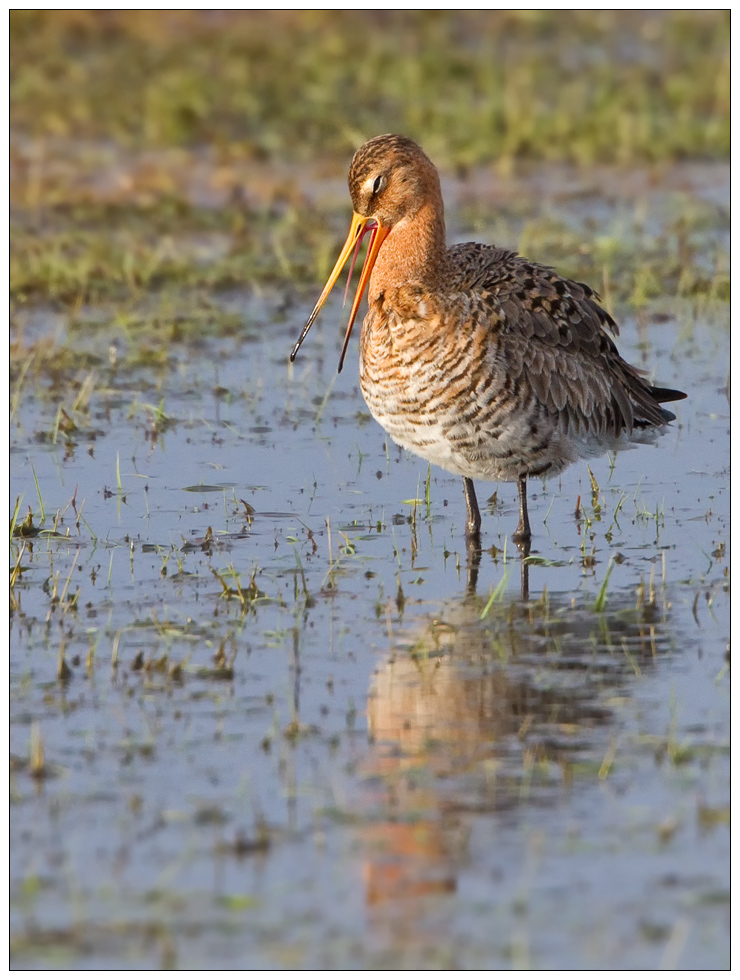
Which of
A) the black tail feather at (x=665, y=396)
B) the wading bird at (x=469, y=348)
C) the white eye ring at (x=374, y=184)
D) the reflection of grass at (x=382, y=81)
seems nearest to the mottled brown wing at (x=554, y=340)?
the wading bird at (x=469, y=348)

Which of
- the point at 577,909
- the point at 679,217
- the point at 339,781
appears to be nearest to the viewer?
the point at 577,909

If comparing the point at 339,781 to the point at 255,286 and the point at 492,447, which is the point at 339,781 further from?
the point at 255,286

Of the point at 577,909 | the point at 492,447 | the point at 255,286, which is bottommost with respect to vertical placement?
the point at 577,909

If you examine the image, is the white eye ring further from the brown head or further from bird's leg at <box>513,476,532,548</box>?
bird's leg at <box>513,476,532,548</box>

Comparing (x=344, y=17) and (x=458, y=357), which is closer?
(x=458, y=357)

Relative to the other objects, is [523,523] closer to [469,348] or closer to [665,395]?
[469,348]

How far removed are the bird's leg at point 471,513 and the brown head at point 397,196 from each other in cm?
89

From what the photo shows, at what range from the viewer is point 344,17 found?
710 inches

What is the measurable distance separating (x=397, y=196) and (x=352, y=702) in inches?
102

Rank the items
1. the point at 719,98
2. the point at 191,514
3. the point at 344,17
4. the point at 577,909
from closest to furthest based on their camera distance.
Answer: the point at 577,909
the point at 191,514
the point at 719,98
the point at 344,17

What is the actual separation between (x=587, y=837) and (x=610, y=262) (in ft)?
25.5

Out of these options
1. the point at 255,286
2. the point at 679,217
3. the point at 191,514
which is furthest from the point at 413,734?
the point at 679,217

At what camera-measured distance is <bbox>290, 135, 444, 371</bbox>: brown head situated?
7.46 m

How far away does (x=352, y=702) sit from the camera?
5719 mm
